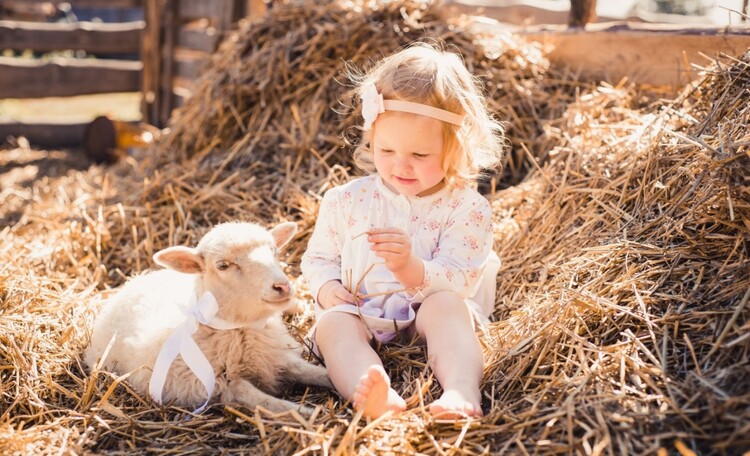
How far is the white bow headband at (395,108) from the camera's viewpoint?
3055 mm

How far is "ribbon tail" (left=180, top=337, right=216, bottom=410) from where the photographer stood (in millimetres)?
2879

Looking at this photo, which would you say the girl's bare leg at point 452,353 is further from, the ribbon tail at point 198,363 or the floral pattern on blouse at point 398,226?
the ribbon tail at point 198,363

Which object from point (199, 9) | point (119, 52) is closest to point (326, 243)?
point (199, 9)

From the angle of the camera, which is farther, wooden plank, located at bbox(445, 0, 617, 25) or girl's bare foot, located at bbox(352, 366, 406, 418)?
wooden plank, located at bbox(445, 0, 617, 25)

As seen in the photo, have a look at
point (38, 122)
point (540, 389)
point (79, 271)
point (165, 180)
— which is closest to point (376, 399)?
point (540, 389)

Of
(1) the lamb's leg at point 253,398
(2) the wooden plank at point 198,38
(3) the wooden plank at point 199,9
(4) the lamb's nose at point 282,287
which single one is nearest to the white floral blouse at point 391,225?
(4) the lamb's nose at point 282,287

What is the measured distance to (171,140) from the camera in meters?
5.94

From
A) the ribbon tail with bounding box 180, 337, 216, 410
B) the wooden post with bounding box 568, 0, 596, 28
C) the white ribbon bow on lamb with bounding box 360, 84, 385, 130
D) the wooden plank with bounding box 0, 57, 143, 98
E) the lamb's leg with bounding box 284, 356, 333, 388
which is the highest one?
the wooden post with bounding box 568, 0, 596, 28

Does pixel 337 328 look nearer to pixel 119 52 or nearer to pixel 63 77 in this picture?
pixel 63 77

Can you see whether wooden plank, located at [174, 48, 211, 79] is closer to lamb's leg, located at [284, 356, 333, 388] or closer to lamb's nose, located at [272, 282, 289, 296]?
lamb's leg, located at [284, 356, 333, 388]

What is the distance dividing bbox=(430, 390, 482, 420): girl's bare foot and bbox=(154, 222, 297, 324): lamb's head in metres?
0.74

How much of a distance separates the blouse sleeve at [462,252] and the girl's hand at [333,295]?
32 centimetres

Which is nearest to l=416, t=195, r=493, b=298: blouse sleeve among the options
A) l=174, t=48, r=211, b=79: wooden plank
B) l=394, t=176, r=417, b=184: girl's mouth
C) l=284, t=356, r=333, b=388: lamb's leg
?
l=394, t=176, r=417, b=184: girl's mouth

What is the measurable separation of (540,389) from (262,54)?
154 inches
